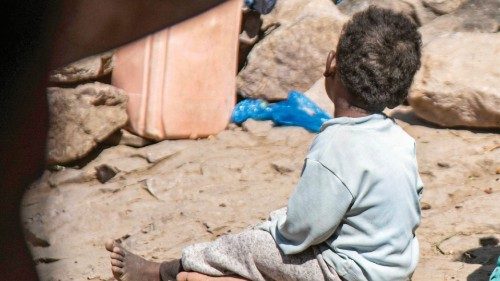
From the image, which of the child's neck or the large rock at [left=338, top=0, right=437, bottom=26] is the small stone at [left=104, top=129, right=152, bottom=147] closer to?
the large rock at [left=338, top=0, right=437, bottom=26]

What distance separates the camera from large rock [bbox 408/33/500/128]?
479cm

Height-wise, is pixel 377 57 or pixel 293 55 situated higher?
pixel 377 57

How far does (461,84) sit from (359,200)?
1995mm

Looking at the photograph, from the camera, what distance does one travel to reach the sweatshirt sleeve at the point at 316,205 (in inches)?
118

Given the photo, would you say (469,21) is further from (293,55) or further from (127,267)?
(127,267)

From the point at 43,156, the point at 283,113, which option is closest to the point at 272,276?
the point at 43,156

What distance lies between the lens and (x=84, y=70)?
17.6 ft

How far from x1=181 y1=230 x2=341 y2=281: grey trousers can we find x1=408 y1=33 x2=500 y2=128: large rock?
1.81 meters

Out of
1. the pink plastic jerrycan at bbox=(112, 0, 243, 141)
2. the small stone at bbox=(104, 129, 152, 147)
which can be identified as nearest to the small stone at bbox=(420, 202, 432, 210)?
the pink plastic jerrycan at bbox=(112, 0, 243, 141)

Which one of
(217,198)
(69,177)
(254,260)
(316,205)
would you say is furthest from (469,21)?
(316,205)

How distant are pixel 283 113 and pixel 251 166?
53cm

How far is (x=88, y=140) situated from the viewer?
536 cm

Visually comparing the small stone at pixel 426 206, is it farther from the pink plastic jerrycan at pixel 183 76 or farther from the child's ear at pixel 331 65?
the pink plastic jerrycan at pixel 183 76

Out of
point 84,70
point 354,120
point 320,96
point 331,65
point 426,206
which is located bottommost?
point 426,206
